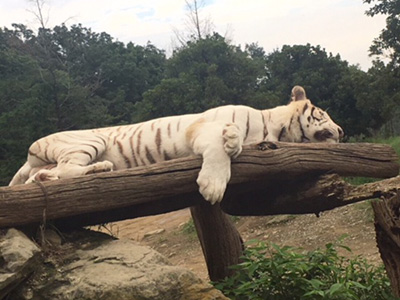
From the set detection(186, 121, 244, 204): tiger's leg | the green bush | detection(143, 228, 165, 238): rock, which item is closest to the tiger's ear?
detection(186, 121, 244, 204): tiger's leg

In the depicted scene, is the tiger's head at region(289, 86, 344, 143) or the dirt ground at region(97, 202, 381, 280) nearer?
the tiger's head at region(289, 86, 344, 143)

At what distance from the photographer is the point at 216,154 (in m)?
2.47

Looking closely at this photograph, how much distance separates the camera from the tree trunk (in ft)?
7.98

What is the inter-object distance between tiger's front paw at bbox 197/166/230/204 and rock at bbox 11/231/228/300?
37 centimetres

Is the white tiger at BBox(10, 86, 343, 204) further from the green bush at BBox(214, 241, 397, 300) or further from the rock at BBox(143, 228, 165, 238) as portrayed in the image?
the rock at BBox(143, 228, 165, 238)

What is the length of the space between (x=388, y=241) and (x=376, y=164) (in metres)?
0.68

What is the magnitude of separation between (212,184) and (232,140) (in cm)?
27

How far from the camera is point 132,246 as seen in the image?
7.73 ft

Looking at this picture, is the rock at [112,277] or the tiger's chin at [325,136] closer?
the rock at [112,277]

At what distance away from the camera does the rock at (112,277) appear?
2023mm

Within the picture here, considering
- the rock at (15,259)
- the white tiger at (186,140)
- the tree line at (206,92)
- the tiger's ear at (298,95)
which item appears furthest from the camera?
the tree line at (206,92)

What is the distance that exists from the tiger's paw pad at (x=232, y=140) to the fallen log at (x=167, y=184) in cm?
→ 8

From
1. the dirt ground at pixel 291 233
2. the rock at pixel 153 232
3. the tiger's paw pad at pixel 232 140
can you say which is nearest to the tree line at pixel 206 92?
the rock at pixel 153 232

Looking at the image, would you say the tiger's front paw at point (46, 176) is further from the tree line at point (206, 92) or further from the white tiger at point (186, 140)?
the tree line at point (206, 92)
